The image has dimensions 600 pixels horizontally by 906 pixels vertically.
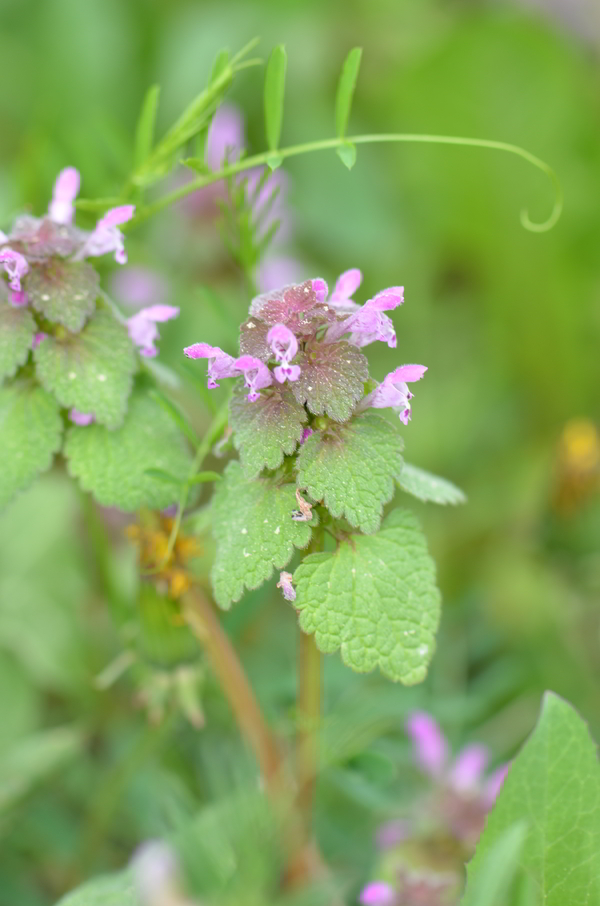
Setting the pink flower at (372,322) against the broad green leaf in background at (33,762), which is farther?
the broad green leaf in background at (33,762)

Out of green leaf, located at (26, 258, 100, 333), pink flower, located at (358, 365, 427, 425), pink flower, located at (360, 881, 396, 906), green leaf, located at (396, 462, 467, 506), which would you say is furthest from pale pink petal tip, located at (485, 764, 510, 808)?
green leaf, located at (26, 258, 100, 333)

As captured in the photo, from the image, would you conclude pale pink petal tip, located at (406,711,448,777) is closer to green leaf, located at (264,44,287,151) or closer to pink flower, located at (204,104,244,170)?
green leaf, located at (264,44,287,151)

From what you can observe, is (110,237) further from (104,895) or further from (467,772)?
(467,772)

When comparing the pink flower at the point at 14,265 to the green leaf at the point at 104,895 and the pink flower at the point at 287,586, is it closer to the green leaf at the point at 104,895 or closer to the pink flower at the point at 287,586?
the pink flower at the point at 287,586

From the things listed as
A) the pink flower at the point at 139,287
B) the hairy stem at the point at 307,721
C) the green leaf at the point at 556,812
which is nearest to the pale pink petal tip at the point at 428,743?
the hairy stem at the point at 307,721

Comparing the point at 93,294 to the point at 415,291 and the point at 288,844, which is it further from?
the point at 415,291

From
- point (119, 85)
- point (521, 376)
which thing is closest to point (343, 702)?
point (521, 376)
